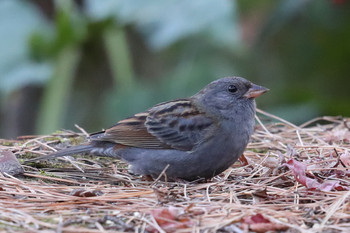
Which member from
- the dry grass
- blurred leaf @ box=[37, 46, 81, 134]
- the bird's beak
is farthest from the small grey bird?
blurred leaf @ box=[37, 46, 81, 134]

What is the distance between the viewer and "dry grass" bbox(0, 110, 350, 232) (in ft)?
9.48

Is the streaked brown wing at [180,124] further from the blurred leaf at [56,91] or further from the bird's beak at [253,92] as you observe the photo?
the blurred leaf at [56,91]

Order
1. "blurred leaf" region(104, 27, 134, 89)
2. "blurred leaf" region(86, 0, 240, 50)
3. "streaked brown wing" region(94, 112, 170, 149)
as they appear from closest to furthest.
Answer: "streaked brown wing" region(94, 112, 170, 149) < "blurred leaf" region(86, 0, 240, 50) < "blurred leaf" region(104, 27, 134, 89)

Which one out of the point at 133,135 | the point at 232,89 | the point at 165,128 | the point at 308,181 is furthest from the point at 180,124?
the point at 308,181

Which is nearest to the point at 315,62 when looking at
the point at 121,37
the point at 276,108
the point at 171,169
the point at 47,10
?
the point at 276,108

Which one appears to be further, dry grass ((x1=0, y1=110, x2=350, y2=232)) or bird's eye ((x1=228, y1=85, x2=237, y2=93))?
bird's eye ((x1=228, y1=85, x2=237, y2=93))

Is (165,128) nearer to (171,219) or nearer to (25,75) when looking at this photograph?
(171,219)

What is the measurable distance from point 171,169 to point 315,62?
4.19 meters

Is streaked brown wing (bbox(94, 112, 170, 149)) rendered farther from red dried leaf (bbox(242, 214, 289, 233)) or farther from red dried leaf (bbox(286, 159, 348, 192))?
red dried leaf (bbox(242, 214, 289, 233))

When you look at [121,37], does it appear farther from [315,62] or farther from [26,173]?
[26,173]

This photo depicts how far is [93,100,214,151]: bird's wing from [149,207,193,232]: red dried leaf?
3.79 ft

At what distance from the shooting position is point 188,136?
13.6ft

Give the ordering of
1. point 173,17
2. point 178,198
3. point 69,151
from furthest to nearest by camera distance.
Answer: point 173,17
point 69,151
point 178,198

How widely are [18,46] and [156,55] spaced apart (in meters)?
2.51
